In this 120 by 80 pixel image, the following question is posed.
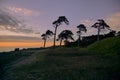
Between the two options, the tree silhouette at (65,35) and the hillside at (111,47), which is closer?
the hillside at (111,47)

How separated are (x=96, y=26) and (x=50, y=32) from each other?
23053 millimetres

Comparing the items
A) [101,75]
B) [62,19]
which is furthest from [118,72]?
[62,19]

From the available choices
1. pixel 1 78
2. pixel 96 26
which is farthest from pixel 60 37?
pixel 1 78

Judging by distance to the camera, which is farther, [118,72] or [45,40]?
[45,40]

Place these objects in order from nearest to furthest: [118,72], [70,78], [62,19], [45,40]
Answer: [70,78] → [118,72] → [62,19] → [45,40]

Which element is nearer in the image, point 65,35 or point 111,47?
point 111,47

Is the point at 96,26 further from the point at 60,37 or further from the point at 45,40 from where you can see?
the point at 45,40

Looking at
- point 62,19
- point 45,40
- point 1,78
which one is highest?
→ point 62,19

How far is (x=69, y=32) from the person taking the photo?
88.8 metres

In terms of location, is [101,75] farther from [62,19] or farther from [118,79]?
[62,19]

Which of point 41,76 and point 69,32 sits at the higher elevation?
point 69,32

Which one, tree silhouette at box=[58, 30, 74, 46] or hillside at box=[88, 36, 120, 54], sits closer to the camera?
hillside at box=[88, 36, 120, 54]

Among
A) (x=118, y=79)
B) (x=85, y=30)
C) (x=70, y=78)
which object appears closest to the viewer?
(x=118, y=79)

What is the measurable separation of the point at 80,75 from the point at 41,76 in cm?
337
